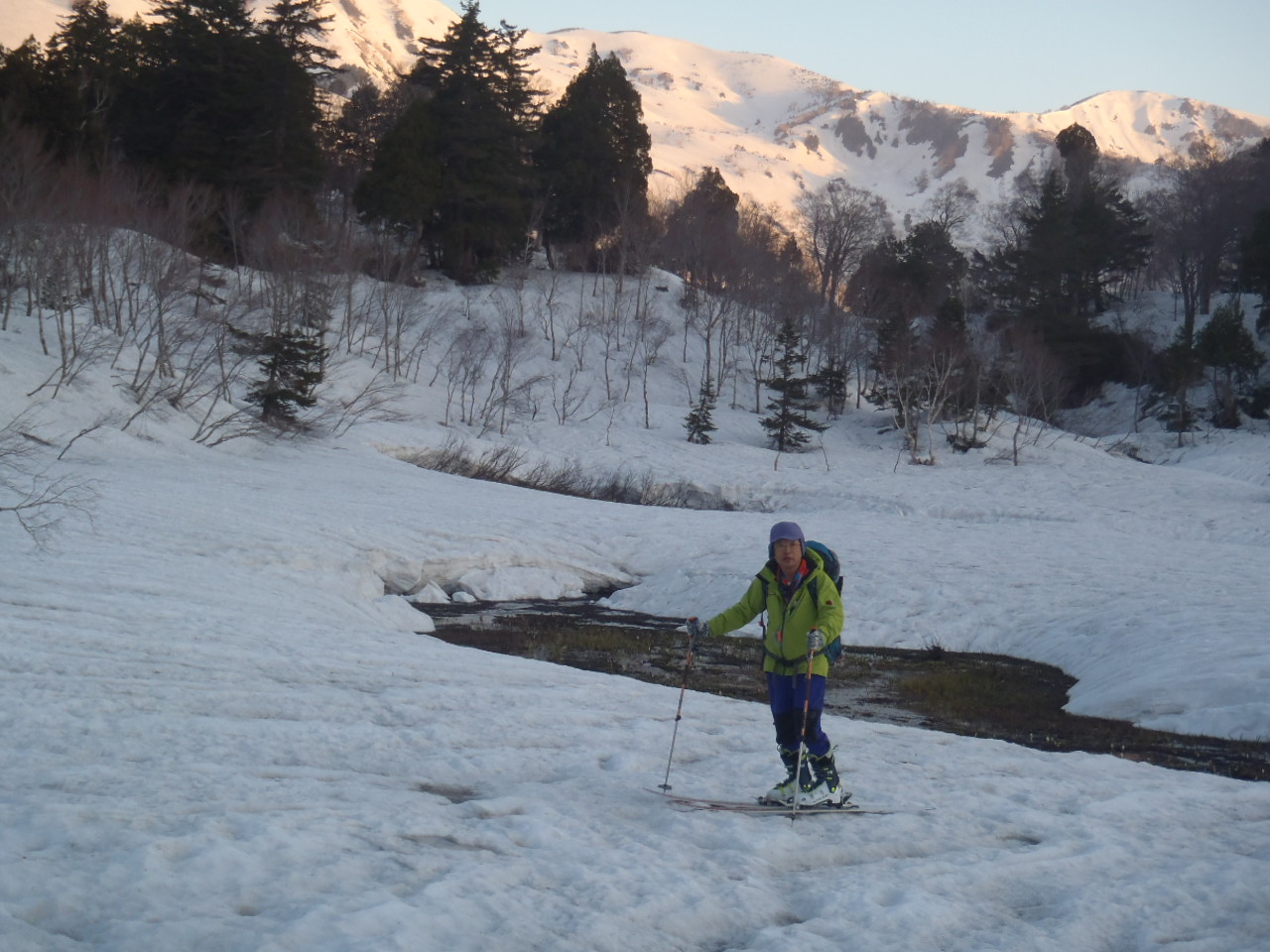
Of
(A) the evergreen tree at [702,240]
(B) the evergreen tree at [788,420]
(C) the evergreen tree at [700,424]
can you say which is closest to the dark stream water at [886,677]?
(C) the evergreen tree at [700,424]

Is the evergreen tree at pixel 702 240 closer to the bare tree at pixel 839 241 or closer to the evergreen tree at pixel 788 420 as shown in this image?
the bare tree at pixel 839 241

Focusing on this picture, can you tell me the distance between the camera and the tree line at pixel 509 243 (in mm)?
40531

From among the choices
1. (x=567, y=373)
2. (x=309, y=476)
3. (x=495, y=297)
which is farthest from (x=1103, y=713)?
(x=495, y=297)

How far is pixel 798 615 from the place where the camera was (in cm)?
686

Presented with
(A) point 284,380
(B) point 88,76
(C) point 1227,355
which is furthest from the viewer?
(B) point 88,76

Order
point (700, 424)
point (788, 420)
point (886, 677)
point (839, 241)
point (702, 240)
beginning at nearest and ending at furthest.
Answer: point (886, 677)
point (700, 424)
point (788, 420)
point (702, 240)
point (839, 241)

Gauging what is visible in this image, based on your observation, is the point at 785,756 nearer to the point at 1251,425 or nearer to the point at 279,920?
the point at 279,920

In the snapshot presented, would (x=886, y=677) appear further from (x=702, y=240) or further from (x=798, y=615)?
(x=702, y=240)

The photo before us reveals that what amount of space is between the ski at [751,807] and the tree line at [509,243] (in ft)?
90.9

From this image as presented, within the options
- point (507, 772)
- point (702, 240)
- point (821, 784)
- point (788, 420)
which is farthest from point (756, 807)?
point (702, 240)

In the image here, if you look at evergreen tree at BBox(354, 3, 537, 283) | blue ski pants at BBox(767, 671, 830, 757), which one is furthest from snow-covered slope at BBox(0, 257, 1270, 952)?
evergreen tree at BBox(354, 3, 537, 283)

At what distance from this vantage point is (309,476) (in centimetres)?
2712

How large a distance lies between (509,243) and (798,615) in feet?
174

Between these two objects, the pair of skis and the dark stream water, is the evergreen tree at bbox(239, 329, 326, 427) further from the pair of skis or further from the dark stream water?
the pair of skis
